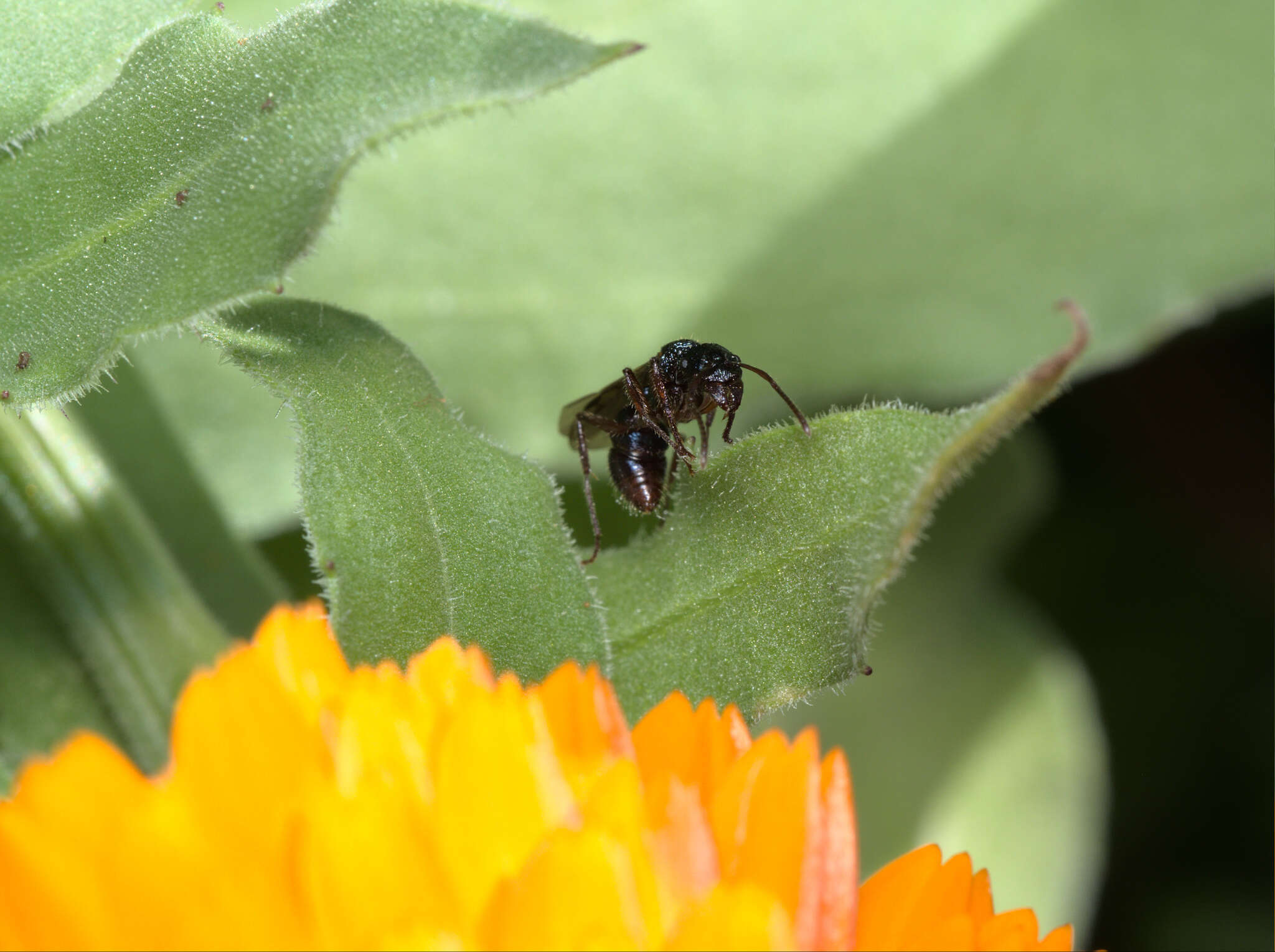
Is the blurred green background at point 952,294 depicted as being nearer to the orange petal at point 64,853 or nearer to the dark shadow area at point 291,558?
the dark shadow area at point 291,558

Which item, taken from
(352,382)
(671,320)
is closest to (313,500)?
(352,382)

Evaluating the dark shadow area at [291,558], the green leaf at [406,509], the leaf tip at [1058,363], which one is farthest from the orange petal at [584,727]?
the dark shadow area at [291,558]

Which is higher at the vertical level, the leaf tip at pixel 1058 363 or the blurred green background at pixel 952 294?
the leaf tip at pixel 1058 363

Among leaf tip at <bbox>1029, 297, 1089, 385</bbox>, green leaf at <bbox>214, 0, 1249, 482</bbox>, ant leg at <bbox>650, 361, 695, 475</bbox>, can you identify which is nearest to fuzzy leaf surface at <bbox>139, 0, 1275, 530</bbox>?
green leaf at <bbox>214, 0, 1249, 482</bbox>

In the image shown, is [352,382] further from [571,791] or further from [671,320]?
[671,320]

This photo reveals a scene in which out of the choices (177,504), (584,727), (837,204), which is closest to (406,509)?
(584,727)

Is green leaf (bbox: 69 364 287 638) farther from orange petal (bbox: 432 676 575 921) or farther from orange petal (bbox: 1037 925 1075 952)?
orange petal (bbox: 1037 925 1075 952)
